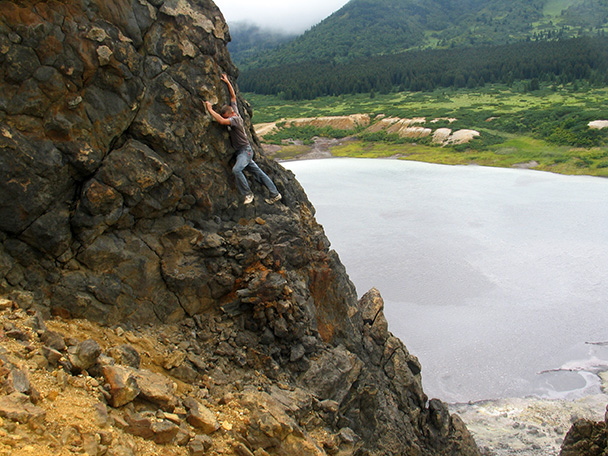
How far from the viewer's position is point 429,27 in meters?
176

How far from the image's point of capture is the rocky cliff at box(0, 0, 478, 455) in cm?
692

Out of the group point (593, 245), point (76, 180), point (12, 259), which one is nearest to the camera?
point (12, 259)

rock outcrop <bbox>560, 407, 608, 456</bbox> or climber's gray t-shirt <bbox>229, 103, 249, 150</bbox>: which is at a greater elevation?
climber's gray t-shirt <bbox>229, 103, 249, 150</bbox>

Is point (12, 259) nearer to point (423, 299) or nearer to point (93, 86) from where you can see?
point (93, 86)

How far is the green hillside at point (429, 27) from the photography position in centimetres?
14650

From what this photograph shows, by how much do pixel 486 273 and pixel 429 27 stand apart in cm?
17375

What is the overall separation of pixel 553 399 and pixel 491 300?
5403mm

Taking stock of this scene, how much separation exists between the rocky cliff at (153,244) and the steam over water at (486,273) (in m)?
8.09

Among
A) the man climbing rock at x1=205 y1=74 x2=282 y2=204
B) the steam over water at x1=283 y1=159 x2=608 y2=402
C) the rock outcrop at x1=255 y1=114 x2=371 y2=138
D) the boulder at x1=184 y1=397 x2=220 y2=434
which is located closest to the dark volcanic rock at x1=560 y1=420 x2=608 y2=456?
the steam over water at x1=283 y1=159 x2=608 y2=402

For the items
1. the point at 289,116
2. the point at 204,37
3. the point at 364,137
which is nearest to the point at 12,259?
the point at 204,37

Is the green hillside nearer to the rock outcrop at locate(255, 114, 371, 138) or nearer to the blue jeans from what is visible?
the rock outcrop at locate(255, 114, 371, 138)

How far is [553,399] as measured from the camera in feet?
51.9

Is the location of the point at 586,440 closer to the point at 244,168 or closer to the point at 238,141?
the point at 244,168

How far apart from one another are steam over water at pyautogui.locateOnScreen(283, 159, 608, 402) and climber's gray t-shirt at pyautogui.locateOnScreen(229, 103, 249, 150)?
36.1 ft
